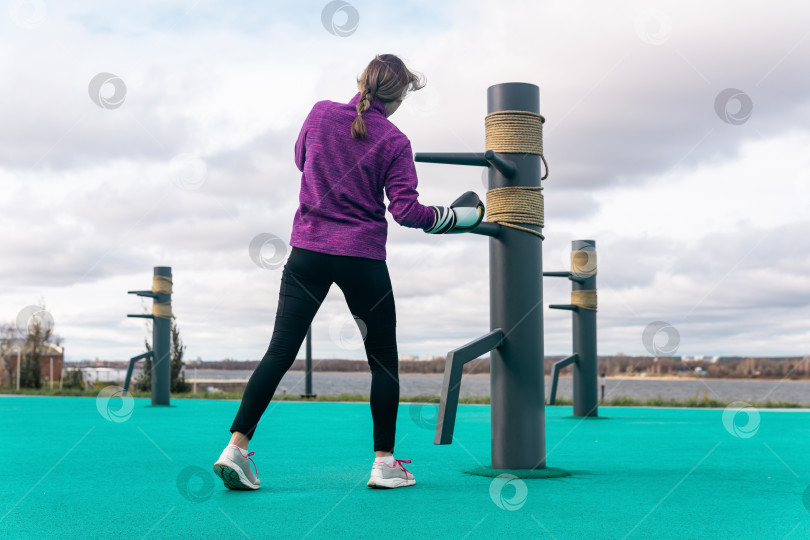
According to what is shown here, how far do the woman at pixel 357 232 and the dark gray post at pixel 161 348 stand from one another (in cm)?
777

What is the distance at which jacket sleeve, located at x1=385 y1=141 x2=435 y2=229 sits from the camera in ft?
10.3

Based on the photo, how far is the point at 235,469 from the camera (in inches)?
117

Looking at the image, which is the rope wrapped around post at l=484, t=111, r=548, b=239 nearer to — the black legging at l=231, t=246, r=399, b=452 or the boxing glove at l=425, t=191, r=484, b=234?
the boxing glove at l=425, t=191, r=484, b=234

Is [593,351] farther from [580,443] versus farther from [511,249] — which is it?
[511,249]

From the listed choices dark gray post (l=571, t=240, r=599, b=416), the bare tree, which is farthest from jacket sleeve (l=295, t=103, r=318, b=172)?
the bare tree

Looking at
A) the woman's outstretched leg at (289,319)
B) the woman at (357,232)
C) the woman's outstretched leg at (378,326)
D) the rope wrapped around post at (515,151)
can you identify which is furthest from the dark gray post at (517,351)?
the woman's outstretched leg at (289,319)

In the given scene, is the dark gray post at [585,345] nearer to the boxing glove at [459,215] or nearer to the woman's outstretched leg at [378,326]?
the boxing glove at [459,215]

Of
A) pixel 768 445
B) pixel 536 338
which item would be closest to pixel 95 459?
pixel 536 338

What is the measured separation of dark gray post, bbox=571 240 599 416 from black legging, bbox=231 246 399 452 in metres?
4.51

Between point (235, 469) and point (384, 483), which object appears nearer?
point (235, 469)

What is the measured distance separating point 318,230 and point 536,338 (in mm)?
1125

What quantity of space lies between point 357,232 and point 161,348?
26.2ft

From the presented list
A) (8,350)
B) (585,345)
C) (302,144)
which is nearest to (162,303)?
(585,345)

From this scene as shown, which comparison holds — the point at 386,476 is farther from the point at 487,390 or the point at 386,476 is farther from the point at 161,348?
the point at 487,390
